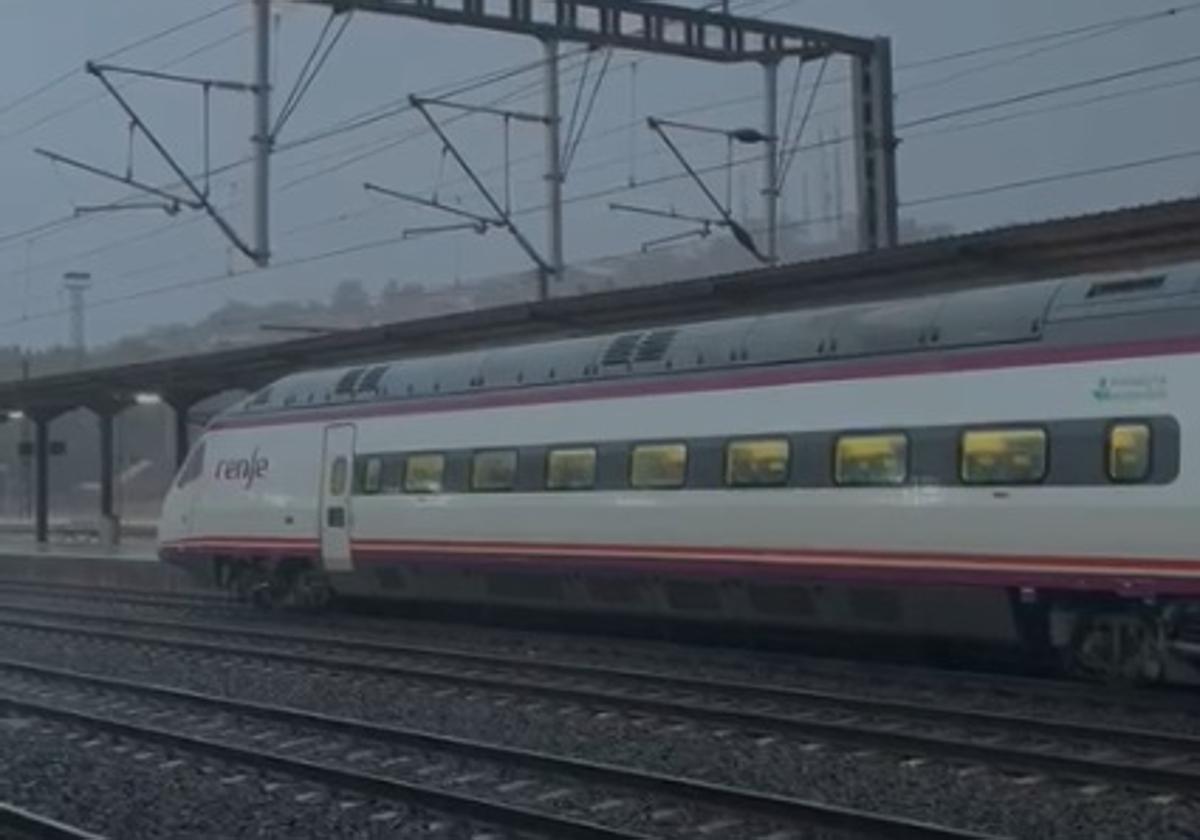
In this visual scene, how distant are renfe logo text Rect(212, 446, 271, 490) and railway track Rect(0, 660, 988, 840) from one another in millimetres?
8188

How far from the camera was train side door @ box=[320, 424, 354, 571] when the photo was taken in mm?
22625

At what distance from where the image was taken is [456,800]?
33.8ft

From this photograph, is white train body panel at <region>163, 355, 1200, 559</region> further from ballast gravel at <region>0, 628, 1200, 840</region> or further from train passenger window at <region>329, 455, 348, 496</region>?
ballast gravel at <region>0, 628, 1200, 840</region>

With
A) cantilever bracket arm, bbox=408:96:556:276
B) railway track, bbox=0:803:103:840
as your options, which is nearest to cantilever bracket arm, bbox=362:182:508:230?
cantilever bracket arm, bbox=408:96:556:276

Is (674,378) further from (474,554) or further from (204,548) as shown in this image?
(204,548)

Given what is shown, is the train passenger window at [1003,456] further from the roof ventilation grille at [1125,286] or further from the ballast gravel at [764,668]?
the ballast gravel at [764,668]

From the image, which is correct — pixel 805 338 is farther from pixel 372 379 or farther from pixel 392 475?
pixel 372 379

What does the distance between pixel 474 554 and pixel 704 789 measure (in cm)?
1026

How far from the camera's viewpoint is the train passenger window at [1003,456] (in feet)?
48.0

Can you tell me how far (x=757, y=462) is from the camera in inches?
671

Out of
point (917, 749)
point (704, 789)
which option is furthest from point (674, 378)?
point (704, 789)

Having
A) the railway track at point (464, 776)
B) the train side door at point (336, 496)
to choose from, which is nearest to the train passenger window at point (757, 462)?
the railway track at point (464, 776)

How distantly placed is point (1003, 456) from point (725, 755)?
400cm

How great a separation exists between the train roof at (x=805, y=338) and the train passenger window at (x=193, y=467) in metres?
3.08
